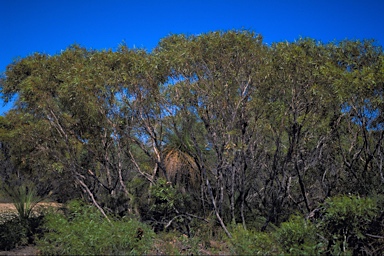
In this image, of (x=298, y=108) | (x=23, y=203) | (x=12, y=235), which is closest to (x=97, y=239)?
(x=12, y=235)

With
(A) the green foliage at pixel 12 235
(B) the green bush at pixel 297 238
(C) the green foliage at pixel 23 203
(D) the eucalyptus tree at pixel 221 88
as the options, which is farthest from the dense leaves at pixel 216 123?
(A) the green foliage at pixel 12 235

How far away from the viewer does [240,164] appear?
9211 mm

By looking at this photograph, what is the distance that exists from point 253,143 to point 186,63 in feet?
8.06

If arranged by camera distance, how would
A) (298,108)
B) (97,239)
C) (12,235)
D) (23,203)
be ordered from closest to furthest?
(97,239) < (12,235) < (298,108) < (23,203)

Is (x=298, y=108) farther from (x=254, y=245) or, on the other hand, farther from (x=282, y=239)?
(x=254, y=245)

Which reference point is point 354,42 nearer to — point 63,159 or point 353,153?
point 353,153

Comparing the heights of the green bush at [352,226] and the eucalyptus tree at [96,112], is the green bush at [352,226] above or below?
below

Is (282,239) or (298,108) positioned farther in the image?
(298,108)

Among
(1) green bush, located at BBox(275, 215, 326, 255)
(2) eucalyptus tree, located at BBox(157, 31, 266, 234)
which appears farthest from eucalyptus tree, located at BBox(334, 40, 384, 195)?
(1) green bush, located at BBox(275, 215, 326, 255)

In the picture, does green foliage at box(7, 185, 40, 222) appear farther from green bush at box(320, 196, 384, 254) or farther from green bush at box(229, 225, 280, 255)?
green bush at box(320, 196, 384, 254)

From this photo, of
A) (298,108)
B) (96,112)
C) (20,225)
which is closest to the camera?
(20,225)

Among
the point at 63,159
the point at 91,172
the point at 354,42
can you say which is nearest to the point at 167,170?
the point at 91,172

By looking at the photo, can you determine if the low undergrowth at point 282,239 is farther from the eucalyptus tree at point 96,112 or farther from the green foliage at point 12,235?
the eucalyptus tree at point 96,112

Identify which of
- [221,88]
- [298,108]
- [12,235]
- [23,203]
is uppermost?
[221,88]
